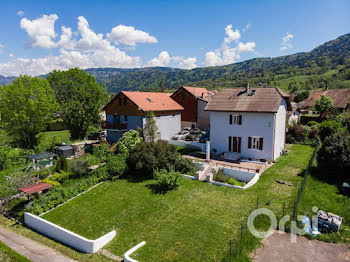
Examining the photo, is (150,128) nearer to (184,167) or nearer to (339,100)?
(184,167)

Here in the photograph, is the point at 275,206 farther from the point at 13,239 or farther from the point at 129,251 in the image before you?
the point at 13,239

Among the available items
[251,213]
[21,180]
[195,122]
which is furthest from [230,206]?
[195,122]

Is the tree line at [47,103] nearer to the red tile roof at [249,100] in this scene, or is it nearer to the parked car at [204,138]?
the parked car at [204,138]

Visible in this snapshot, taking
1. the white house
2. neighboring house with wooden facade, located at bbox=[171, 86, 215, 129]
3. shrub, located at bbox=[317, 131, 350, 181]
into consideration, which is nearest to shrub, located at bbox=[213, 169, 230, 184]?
the white house

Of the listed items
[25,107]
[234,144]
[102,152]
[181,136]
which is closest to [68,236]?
[102,152]

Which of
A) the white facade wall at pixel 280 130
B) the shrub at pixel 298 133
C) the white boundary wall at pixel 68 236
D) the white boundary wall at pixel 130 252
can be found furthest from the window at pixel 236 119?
Result: the white boundary wall at pixel 68 236

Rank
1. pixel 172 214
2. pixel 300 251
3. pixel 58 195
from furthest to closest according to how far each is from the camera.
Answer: pixel 58 195
pixel 172 214
pixel 300 251

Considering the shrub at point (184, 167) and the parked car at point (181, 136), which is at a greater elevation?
the parked car at point (181, 136)
